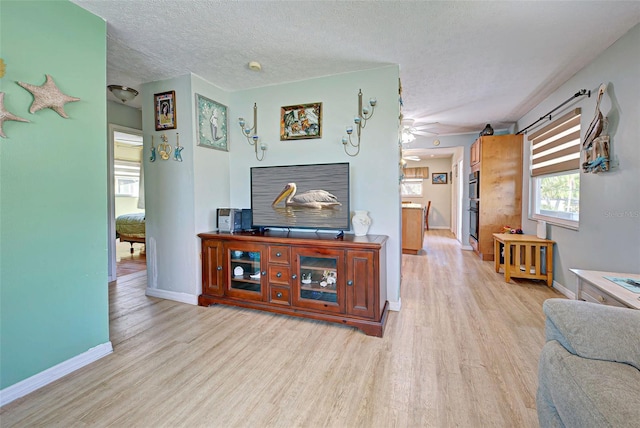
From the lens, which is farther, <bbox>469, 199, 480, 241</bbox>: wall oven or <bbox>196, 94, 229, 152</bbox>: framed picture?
<bbox>469, 199, 480, 241</bbox>: wall oven

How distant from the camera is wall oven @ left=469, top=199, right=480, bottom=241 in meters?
4.90

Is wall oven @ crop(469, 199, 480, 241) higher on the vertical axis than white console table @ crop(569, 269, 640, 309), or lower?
higher

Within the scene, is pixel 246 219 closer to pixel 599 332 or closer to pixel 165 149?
pixel 165 149

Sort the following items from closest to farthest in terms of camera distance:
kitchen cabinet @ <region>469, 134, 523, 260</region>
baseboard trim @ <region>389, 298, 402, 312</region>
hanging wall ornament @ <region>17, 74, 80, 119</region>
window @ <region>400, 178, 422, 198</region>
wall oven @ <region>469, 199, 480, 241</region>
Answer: hanging wall ornament @ <region>17, 74, 80, 119</region>
baseboard trim @ <region>389, 298, 402, 312</region>
kitchen cabinet @ <region>469, 134, 523, 260</region>
wall oven @ <region>469, 199, 480, 241</region>
window @ <region>400, 178, 422, 198</region>

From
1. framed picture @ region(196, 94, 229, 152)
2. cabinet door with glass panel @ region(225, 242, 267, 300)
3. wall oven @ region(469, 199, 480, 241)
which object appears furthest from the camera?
wall oven @ region(469, 199, 480, 241)

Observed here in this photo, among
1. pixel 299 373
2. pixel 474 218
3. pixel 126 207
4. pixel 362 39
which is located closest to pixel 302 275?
pixel 299 373

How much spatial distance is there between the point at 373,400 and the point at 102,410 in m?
1.41

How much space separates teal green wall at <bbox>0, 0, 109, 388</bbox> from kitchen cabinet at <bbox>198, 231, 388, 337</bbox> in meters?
0.94

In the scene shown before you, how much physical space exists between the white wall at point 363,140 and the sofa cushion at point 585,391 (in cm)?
159

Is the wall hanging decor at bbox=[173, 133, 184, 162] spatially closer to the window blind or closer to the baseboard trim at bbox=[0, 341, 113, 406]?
the baseboard trim at bbox=[0, 341, 113, 406]

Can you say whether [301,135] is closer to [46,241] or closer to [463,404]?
[46,241]

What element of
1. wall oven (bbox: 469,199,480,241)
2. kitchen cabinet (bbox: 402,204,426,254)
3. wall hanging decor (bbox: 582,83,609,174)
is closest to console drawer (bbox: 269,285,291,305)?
wall hanging decor (bbox: 582,83,609,174)

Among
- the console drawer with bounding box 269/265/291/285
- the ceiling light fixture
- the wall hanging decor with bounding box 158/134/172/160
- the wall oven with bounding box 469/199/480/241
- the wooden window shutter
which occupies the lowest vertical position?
the console drawer with bounding box 269/265/291/285

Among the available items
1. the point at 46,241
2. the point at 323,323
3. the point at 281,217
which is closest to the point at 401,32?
the point at 281,217
